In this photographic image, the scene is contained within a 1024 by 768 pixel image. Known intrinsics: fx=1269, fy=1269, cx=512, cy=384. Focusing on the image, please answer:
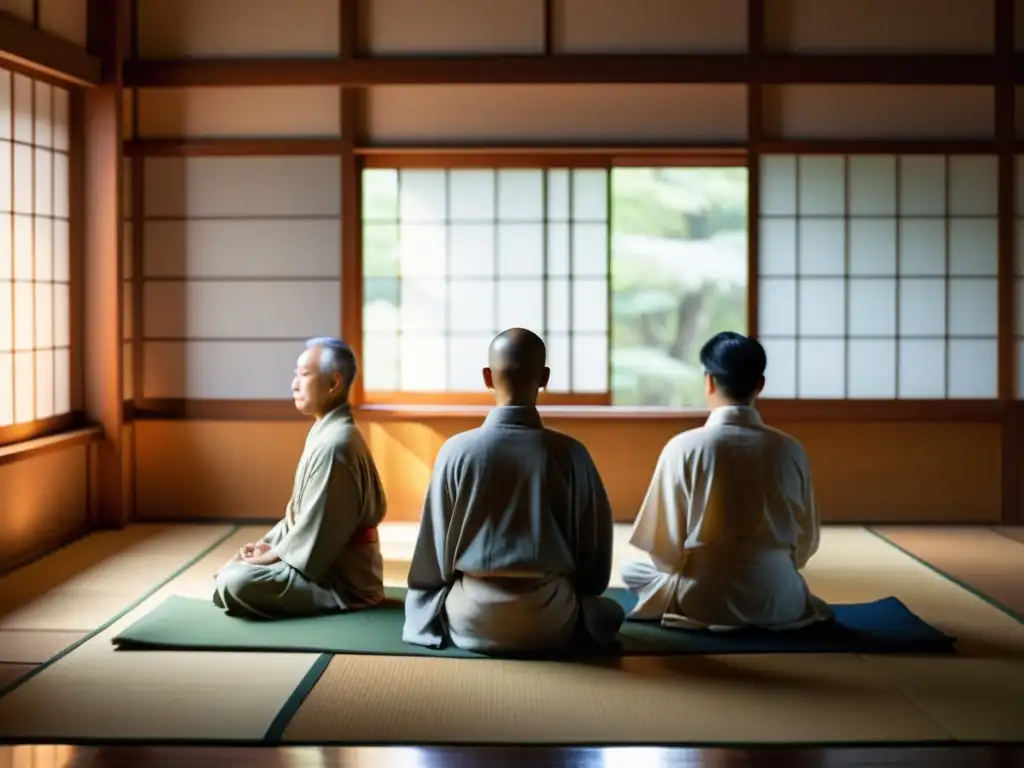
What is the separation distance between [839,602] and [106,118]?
3926mm

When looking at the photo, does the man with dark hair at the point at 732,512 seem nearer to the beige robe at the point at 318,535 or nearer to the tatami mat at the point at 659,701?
the tatami mat at the point at 659,701

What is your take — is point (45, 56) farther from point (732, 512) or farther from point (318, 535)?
point (732, 512)

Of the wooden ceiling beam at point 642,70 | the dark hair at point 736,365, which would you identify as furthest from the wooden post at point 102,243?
the dark hair at point 736,365

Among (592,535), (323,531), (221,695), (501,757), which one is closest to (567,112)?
(323,531)

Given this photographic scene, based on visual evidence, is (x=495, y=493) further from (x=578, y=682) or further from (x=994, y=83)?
(x=994, y=83)

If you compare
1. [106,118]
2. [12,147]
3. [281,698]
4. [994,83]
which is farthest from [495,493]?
[994,83]

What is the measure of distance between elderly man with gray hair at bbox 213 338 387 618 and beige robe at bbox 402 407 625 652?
0.46 m

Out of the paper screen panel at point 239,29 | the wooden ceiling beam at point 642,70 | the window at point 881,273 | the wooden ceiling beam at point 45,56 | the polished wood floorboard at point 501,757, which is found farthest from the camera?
the window at point 881,273

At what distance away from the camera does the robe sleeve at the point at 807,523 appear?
4.05 m

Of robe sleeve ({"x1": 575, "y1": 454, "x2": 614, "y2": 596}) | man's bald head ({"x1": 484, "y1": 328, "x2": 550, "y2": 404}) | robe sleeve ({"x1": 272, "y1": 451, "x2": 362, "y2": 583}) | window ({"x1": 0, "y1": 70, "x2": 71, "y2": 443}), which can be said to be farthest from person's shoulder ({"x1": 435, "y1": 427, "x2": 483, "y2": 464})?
window ({"x1": 0, "y1": 70, "x2": 71, "y2": 443})

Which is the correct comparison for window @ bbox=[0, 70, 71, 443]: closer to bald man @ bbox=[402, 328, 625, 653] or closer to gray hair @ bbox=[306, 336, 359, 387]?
gray hair @ bbox=[306, 336, 359, 387]

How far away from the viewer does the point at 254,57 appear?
20.6 ft

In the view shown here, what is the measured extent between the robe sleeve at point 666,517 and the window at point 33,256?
2.77m

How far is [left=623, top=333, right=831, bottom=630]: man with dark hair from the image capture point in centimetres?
396
